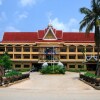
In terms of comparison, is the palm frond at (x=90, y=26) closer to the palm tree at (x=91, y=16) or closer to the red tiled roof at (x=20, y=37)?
the palm tree at (x=91, y=16)

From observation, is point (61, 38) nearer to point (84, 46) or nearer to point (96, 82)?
point (84, 46)

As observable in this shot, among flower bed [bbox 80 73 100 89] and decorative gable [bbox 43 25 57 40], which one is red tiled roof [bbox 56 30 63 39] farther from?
flower bed [bbox 80 73 100 89]

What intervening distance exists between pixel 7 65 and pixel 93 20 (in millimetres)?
44491

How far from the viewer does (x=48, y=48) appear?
10688cm

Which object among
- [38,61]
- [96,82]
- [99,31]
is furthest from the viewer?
[38,61]

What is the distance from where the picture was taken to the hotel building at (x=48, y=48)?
10700 cm

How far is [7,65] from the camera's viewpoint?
96.5 meters

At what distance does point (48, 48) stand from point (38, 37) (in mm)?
4742

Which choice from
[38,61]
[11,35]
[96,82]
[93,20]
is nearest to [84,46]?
[38,61]

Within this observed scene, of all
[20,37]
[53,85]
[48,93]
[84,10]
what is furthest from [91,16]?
[20,37]

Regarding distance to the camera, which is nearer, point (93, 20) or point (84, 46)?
point (93, 20)

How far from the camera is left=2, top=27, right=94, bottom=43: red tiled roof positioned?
356ft

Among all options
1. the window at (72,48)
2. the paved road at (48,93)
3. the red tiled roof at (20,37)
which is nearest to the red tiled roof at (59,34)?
the window at (72,48)

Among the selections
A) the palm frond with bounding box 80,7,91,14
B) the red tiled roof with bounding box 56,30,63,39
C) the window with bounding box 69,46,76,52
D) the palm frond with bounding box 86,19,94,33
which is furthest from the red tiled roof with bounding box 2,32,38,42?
the palm frond with bounding box 86,19,94,33
